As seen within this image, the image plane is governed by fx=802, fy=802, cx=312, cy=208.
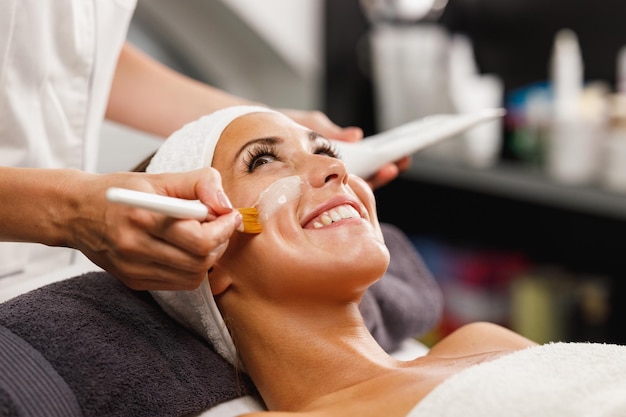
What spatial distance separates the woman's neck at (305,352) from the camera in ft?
3.66

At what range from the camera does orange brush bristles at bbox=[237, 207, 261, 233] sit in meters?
1.10

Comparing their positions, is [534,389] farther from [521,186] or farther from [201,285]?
[521,186]

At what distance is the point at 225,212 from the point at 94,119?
2.07 feet

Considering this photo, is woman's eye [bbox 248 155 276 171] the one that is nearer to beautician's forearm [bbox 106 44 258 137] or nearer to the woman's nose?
the woman's nose

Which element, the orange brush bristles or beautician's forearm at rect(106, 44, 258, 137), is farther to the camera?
beautician's forearm at rect(106, 44, 258, 137)

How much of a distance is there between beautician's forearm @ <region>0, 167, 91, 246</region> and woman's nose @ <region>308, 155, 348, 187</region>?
0.35 metres

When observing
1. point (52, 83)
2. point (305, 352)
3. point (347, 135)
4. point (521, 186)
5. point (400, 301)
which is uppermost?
point (52, 83)

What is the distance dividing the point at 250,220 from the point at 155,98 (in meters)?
0.60

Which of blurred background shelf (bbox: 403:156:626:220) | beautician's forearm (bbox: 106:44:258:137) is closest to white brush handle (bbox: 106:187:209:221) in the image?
beautician's forearm (bbox: 106:44:258:137)

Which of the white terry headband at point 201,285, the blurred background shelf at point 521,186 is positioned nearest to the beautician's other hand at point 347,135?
the white terry headband at point 201,285

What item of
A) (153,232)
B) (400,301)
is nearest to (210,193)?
(153,232)

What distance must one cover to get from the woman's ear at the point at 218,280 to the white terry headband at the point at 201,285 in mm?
18

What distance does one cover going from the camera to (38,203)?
958 millimetres

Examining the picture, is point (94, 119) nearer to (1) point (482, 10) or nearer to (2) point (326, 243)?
(2) point (326, 243)
